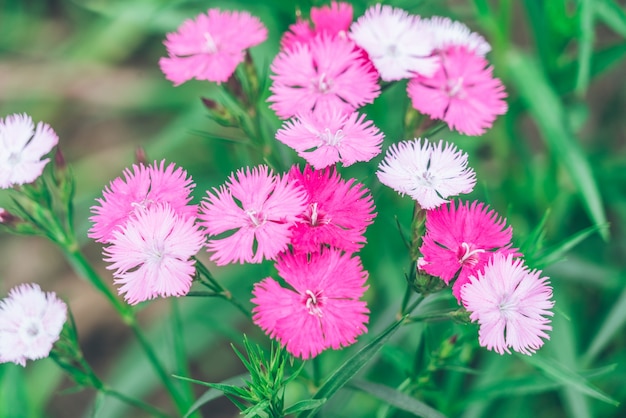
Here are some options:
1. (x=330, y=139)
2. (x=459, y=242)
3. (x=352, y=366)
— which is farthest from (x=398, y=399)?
(x=330, y=139)

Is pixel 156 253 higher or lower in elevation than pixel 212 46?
lower

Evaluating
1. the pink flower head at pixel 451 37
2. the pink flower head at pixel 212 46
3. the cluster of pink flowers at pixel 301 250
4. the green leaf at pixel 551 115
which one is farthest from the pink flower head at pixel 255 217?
the green leaf at pixel 551 115

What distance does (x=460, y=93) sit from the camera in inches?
34.0

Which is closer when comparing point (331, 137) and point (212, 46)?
point (331, 137)

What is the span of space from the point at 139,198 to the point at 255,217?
0.49 ft

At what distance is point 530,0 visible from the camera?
3.85 feet

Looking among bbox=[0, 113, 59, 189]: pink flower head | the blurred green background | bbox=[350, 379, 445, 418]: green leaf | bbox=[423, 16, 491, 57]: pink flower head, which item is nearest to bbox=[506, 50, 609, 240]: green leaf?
the blurred green background

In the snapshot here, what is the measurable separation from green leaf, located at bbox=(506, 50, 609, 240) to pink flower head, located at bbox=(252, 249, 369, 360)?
2.02ft

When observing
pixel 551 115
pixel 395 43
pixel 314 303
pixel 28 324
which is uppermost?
pixel 395 43

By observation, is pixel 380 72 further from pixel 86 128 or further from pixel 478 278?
pixel 86 128

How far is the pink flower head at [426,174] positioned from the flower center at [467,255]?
0.18 ft

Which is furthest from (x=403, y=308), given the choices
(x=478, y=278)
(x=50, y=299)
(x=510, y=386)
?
(x=50, y=299)

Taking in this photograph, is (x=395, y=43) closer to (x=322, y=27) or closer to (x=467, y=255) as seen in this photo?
(x=322, y=27)

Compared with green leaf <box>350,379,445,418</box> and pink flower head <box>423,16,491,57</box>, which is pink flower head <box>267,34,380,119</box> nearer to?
pink flower head <box>423,16,491,57</box>
